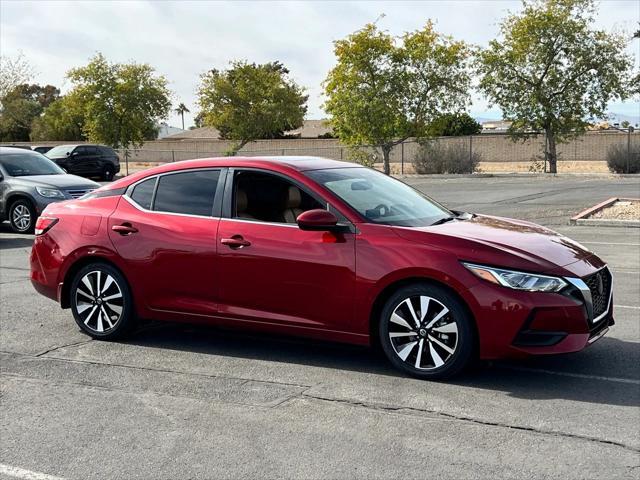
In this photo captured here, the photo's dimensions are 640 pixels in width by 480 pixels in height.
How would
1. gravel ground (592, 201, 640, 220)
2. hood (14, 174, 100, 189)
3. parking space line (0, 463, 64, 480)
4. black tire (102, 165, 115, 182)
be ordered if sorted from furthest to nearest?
black tire (102, 165, 115, 182), gravel ground (592, 201, 640, 220), hood (14, 174, 100, 189), parking space line (0, 463, 64, 480)

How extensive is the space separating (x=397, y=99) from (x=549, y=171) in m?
7.15

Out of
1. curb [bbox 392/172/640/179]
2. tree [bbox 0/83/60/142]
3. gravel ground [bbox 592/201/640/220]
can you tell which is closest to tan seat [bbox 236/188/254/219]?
gravel ground [bbox 592/201/640/220]

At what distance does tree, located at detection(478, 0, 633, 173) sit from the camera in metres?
33.8

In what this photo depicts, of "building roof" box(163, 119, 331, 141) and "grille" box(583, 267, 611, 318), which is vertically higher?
"building roof" box(163, 119, 331, 141)

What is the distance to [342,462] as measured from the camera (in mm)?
4711

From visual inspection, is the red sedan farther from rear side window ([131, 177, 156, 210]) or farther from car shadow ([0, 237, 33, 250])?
car shadow ([0, 237, 33, 250])

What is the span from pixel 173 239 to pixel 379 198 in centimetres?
174

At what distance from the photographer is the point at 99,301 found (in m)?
7.59

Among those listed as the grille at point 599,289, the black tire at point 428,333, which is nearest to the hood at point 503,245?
the grille at point 599,289

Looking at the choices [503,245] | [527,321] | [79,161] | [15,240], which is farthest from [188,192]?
[79,161]

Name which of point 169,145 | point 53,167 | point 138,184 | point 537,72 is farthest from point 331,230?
point 169,145

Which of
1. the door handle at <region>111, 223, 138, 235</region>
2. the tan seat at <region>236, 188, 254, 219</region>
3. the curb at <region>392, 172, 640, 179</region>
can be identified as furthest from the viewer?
the curb at <region>392, 172, 640, 179</region>

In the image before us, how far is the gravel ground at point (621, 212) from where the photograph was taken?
1767cm

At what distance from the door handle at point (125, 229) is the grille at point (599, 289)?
3735 mm
